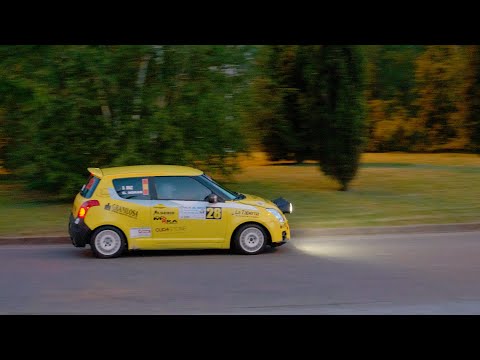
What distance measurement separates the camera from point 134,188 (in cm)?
1231

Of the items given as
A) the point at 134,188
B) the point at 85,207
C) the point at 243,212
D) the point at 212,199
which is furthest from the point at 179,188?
the point at 85,207

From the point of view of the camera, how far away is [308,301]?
905 centimetres

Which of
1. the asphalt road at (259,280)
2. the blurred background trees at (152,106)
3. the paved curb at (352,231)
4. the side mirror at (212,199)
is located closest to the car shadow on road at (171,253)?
the asphalt road at (259,280)

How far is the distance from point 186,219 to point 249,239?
107 centimetres

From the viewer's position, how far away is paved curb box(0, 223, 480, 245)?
13758 mm

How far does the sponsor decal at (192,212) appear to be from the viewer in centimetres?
1214

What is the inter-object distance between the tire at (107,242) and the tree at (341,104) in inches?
342

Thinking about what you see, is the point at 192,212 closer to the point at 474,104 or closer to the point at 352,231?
the point at 352,231

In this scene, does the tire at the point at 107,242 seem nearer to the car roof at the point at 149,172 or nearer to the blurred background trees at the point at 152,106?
the car roof at the point at 149,172

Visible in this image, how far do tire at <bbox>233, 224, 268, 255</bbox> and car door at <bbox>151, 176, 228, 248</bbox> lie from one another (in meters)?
0.26

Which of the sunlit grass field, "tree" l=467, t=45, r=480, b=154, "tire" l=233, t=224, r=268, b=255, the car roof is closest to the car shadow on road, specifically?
"tire" l=233, t=224, r=268, b=255

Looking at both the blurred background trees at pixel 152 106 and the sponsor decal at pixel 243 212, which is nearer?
the sponsor decal at pixel 243 212

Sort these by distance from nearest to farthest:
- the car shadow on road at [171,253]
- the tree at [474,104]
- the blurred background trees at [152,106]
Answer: the car shadow on road at [171,253]
the blurred background trees at [152,106]
the tree at [474,104]

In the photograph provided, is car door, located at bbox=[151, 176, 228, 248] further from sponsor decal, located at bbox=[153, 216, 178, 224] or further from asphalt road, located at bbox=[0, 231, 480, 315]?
asphalt road, located at bbox=[0, 231, 480, 315]
